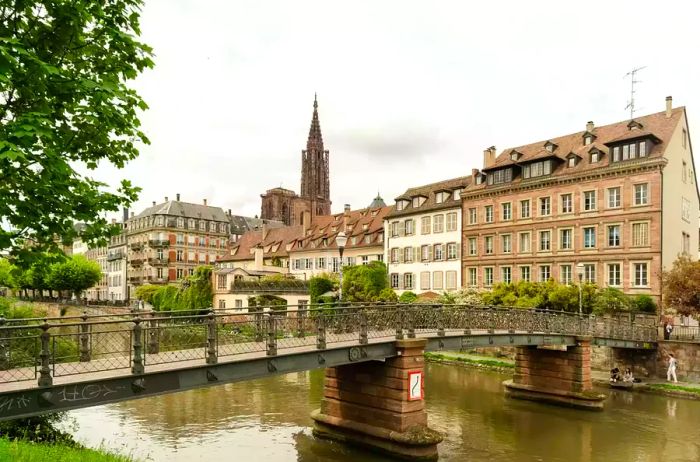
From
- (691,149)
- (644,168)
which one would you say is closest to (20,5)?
(644,168)

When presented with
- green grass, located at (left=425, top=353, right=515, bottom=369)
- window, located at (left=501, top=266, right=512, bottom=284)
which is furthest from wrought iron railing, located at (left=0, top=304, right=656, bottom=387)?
window, located at (left=501, top=266, right=512, bottom=284)

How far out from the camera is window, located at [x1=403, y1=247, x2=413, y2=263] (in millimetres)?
51622

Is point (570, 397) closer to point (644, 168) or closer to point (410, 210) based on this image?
point (644, 168)

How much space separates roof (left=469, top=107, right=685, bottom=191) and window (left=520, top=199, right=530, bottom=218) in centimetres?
202

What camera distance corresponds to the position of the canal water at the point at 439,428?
1800 centimetres

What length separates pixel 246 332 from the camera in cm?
1808

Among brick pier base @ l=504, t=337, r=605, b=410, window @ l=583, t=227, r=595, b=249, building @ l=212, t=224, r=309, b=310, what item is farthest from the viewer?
building @ l=212, t=224, r=309, b=310

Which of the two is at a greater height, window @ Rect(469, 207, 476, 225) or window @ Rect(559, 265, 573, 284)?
window @ Rect(469, 207, 476, 225)

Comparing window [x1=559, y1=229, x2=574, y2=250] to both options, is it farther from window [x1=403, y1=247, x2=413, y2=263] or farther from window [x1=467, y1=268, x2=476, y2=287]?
window [x1=403, y1=247, x2=413, y2=263]

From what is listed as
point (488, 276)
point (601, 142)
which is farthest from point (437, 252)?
point (601, 142)

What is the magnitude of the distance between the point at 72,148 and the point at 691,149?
43802 millimetres

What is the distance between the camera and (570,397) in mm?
25406

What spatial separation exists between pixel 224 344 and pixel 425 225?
35290 mm

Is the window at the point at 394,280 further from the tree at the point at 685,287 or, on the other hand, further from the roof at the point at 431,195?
the tree at the point at 685,287
